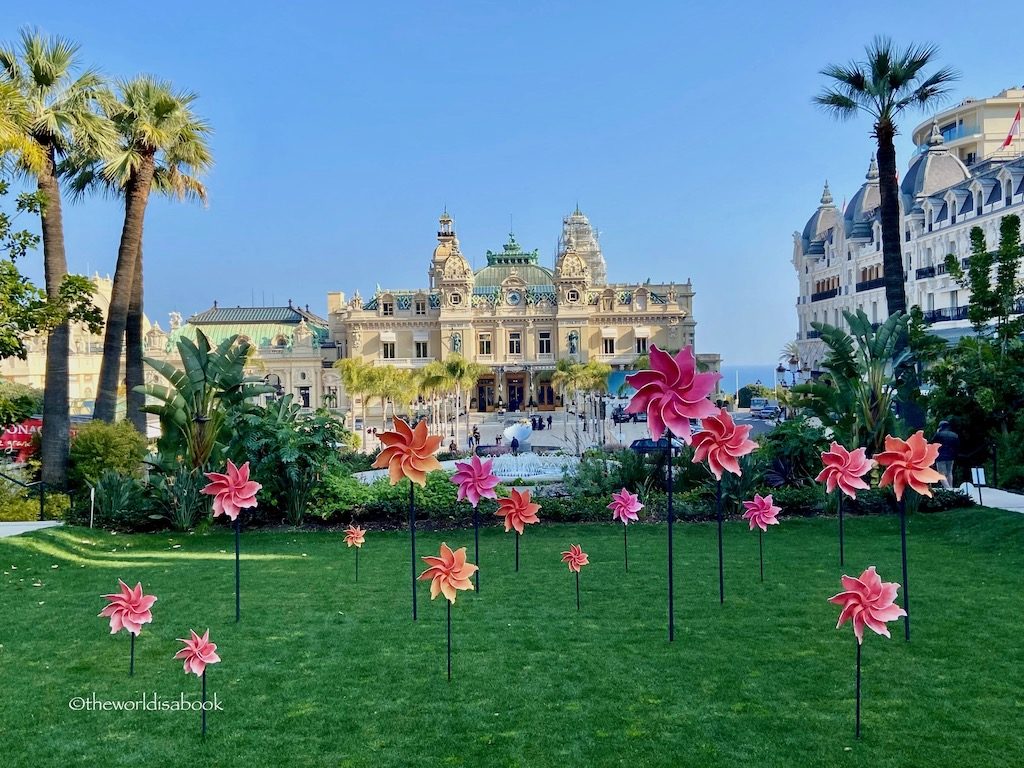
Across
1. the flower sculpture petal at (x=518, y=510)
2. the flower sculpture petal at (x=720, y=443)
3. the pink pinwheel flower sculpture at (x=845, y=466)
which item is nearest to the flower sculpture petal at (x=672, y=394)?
the flower sculpture petal at (x=720, y=443)

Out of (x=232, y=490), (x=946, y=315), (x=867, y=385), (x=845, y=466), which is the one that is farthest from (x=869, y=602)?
(x=946, y=315)

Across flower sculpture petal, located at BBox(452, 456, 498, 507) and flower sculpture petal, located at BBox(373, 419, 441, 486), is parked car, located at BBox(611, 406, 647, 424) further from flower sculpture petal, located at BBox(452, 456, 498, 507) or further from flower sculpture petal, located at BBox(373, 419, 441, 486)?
flower sculpture petal, located at BBox(373, 419, 441, 486)

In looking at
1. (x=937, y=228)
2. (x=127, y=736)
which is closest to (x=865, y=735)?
(x=127, y=736)

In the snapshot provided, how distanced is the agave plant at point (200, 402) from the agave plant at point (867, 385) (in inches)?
447

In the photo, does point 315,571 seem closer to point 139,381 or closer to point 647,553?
point 647,553

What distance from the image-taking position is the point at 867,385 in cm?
1678

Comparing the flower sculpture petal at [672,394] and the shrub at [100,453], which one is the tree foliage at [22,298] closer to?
the shrub at [100,453]

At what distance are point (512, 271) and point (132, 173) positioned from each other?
5686cm

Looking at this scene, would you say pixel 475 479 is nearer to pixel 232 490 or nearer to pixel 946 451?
pixel 232 490

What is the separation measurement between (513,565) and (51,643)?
570 centimetres

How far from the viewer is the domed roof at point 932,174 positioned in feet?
157

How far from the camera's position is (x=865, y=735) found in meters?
5.73

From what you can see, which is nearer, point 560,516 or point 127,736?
point 127,736

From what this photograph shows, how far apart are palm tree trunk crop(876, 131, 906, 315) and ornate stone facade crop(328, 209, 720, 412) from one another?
48431 millimetres
